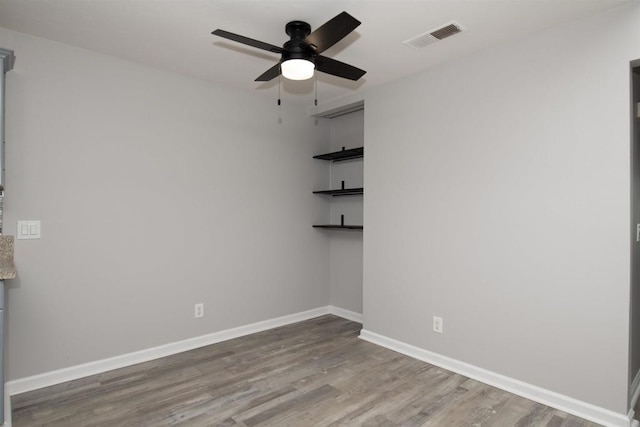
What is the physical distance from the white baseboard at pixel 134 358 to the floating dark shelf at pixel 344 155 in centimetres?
185

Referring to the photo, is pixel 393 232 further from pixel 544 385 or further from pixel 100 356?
pixel 100 356

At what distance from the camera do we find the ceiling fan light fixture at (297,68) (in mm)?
2221

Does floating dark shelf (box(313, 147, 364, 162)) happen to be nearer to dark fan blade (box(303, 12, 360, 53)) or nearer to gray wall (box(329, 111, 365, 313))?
gray wall (box(329, 111, 365, 313))

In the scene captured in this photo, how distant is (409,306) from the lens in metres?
3.33

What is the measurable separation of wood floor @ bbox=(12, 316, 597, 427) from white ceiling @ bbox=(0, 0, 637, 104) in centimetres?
249

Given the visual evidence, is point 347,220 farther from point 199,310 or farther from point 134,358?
point 134,358

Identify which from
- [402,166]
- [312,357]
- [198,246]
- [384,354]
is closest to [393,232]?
[402,166]

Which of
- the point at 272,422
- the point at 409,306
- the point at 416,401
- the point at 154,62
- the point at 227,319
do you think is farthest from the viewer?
the point at 227,319

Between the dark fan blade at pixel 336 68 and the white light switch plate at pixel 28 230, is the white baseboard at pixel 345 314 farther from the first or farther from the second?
the white light switch plate at pixel 28 230

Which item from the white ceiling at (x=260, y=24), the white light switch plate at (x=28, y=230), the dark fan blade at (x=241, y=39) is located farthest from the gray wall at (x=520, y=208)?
the white light switch plate at (x=28, y=230)

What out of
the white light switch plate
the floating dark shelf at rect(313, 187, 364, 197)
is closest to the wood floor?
the white light switch plate

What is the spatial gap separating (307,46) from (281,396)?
2.28m

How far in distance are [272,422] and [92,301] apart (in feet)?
5.64

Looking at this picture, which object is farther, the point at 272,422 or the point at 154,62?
the point at 154,62
